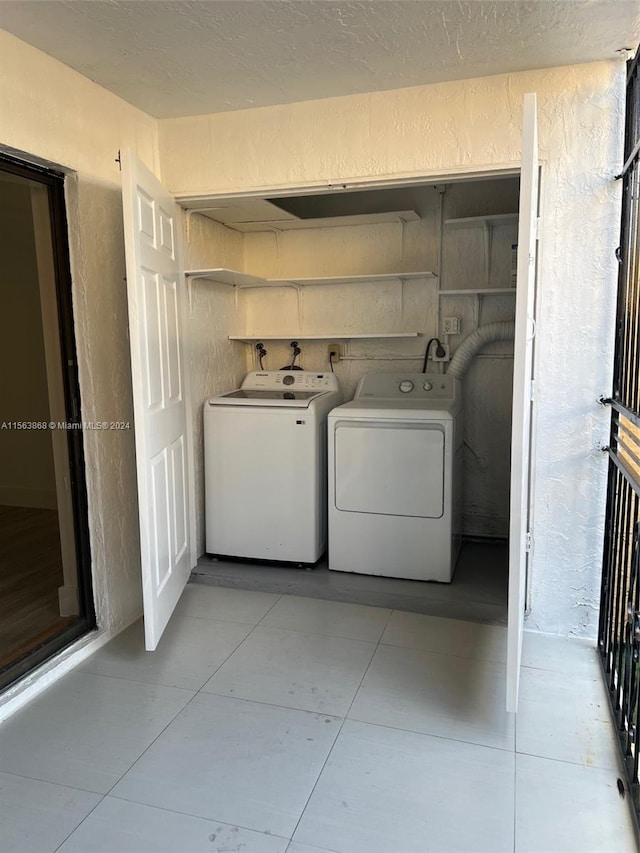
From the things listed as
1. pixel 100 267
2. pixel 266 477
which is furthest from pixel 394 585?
pixel 100 267

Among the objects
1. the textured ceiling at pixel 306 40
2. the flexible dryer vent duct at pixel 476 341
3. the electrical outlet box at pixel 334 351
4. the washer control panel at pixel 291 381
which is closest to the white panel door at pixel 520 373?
the textured ceiling at pixel 306 40

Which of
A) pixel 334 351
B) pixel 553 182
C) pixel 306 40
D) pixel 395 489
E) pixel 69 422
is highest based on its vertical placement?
pixel 306 40

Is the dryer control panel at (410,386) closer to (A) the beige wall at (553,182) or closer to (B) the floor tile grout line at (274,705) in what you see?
(A) the beige wall at (553,182)

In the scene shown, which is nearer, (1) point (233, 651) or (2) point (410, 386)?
(1) point (233, 651)

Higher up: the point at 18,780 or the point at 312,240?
the point at 312,240

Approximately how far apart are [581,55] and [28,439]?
4.22m

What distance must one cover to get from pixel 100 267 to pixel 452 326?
2.04 meters

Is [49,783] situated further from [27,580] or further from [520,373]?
[520,373]

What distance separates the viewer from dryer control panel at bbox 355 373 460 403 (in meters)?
3.43

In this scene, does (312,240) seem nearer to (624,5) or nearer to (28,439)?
(624,5)

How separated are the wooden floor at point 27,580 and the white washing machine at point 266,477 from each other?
0.88 m

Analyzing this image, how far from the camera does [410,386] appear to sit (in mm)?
3525

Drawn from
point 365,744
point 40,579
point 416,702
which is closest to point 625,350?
point 416,702

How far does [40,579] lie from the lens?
3094mm
